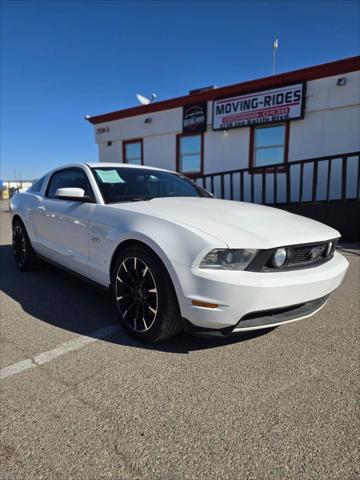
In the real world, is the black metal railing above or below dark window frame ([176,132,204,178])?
below

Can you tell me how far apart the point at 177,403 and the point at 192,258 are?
87 centimetres

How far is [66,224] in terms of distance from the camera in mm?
3709

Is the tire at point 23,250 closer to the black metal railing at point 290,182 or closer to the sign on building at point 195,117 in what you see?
the black metal railing at point 290,182

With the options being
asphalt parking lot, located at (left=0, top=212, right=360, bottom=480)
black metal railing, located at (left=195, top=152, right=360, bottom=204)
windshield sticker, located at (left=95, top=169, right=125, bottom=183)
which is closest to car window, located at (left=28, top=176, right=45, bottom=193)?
windshield sticker, located at (left=95, top=169, right=125, bottom=183)

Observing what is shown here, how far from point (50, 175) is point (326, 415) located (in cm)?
408

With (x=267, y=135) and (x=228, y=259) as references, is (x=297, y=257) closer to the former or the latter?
(x=228, y=259)

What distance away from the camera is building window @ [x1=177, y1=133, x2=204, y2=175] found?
11938 mm

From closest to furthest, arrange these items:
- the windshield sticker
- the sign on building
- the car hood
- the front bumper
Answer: the front bumper < the car hood < the windshield sticker < the sign on building

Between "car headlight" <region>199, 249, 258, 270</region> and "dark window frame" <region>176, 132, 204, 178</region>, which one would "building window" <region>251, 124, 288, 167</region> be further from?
"car headlight" <region>199, 249, 258, 270</region>

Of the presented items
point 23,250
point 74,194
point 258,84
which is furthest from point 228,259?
point 258,84

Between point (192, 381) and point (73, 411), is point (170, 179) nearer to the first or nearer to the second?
point (192, 381)

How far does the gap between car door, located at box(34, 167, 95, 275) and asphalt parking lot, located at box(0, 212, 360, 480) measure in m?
0.64

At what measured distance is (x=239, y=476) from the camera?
5.15 ft

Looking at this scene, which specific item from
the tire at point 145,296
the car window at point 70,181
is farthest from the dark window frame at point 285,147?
the tire at point 145,296
